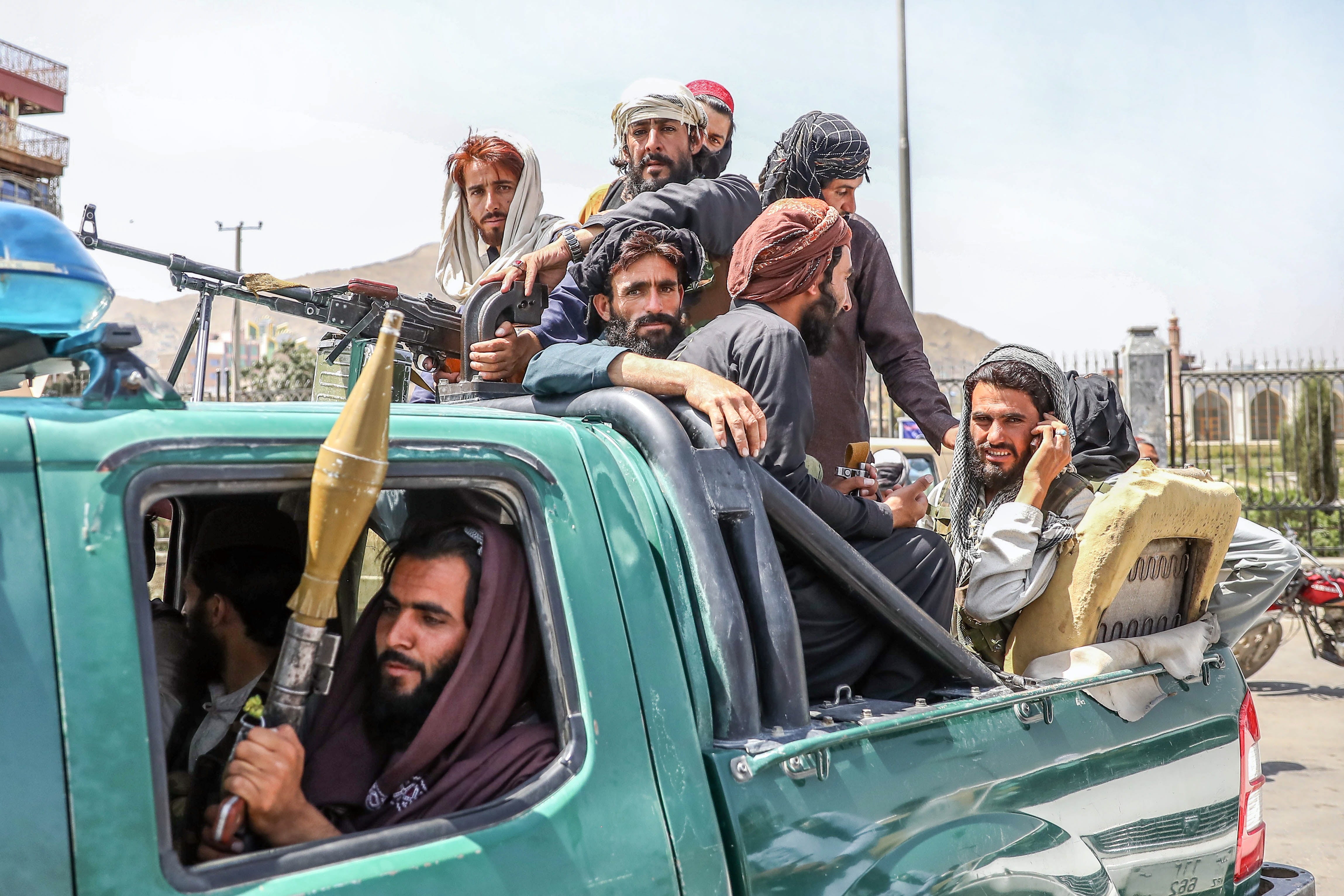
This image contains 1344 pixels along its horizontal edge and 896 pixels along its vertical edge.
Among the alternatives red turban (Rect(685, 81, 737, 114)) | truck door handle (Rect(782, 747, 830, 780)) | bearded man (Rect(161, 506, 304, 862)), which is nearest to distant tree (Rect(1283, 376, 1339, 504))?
red turban (Rect(685, 81, 737, 114))

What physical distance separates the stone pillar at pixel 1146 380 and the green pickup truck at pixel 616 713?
12517 mm

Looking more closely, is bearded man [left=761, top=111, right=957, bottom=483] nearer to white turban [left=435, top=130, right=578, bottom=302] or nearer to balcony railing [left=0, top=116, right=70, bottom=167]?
white turban [left=435, top=130, right=578, bottom=302]

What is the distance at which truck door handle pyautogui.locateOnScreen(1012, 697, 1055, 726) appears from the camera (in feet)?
6.46

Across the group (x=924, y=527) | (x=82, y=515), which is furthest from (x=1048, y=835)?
(x=82, y=515)

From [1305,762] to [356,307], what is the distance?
580 cm

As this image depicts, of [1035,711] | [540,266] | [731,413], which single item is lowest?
[1035,711]

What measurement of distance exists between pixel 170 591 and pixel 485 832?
1.39 meters

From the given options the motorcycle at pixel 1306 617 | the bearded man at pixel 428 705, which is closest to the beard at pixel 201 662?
the bearded man at pixel 428 705

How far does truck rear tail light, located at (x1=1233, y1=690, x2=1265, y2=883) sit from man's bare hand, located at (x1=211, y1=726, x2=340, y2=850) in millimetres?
1987

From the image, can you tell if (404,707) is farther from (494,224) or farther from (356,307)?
(494,224)

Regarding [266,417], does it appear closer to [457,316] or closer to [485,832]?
[485,832]

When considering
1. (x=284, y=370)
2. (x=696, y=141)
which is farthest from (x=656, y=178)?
(x=284, y=370)

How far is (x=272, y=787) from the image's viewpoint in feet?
4.42

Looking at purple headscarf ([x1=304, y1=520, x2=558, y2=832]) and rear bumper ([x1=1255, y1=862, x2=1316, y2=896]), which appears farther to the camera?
Answer: rear bumper ([x1=1255, y1=862, x2=1316, y2=896])
